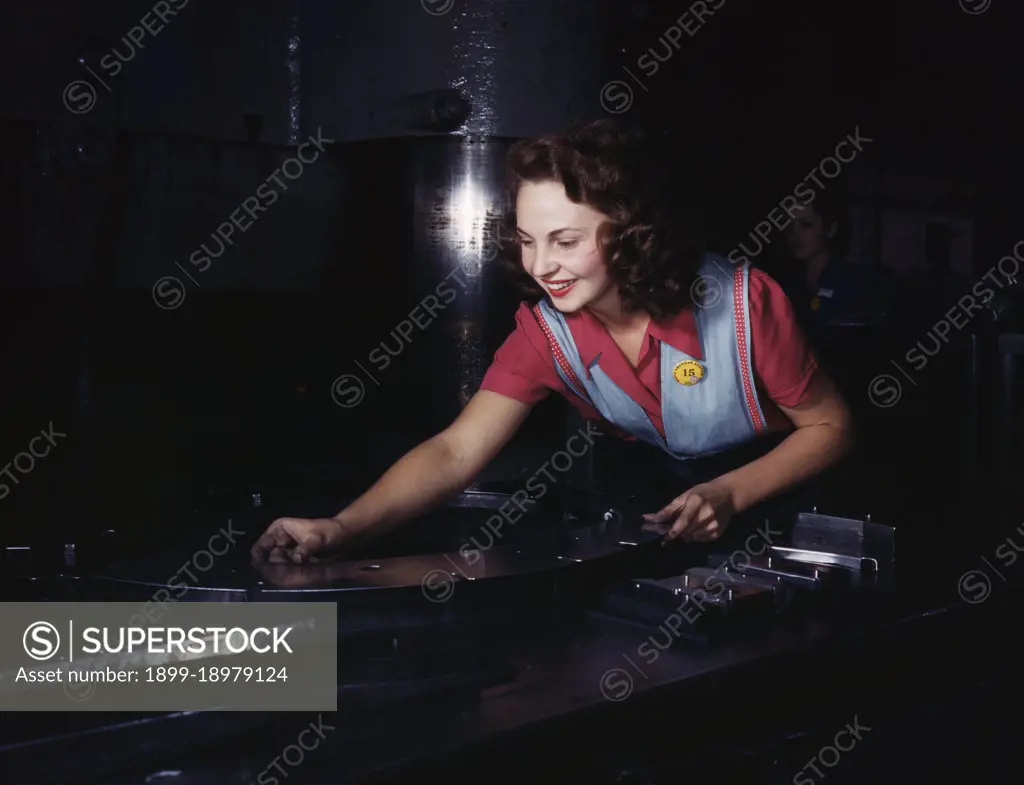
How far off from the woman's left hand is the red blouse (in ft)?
0.77

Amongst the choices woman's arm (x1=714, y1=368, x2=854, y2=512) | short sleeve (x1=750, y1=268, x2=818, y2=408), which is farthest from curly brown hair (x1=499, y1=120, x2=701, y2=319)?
woman's arm (x1=714, y1=368, x2=854, y2=512)

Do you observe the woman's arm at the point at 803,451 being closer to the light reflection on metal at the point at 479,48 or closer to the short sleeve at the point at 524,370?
the short sleeve at the point at 524,370

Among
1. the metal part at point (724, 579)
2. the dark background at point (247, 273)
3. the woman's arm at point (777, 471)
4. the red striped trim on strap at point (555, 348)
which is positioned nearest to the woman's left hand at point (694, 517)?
the woman's arm at point (777, 471)

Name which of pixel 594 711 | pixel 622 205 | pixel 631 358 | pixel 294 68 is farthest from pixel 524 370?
pixel 294 68

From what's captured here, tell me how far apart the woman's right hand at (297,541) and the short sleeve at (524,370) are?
366 millimetres

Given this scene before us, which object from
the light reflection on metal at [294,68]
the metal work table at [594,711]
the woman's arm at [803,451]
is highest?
the light reflection on metal at [294,68]

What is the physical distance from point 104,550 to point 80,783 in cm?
52

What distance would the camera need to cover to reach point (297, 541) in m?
1.22

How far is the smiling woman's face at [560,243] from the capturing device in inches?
54.4

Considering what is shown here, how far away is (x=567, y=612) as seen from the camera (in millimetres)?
1113

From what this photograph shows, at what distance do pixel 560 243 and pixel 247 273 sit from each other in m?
1.09

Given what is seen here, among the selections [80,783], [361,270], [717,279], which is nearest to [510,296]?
[361,270]

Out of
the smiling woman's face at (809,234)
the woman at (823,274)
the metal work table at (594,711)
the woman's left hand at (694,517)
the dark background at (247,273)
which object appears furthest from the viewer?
the smiling woman's face at (809,234)

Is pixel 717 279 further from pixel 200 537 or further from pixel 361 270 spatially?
pixel 361 270
